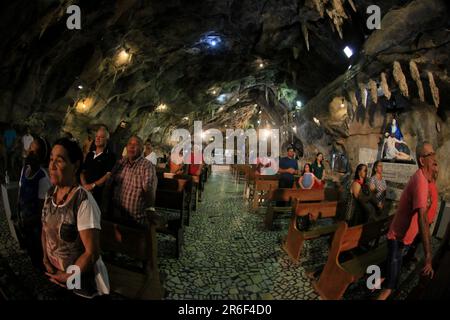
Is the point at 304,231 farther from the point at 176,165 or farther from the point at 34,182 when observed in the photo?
the point at 176,165

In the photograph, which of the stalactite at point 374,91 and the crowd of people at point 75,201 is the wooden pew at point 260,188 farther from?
the crowd of people at point 75,201

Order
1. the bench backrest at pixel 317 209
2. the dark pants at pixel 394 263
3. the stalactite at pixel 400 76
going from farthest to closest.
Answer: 1. the stalactite at pixel 400 76
2. the bench backrest at pixel 317 209
3. the dark pants at pixel 394 263

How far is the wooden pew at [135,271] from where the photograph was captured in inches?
100

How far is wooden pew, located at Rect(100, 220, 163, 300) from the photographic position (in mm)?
2547

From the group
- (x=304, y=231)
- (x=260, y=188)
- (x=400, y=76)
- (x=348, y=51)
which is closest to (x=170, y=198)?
(x=304, y=231)

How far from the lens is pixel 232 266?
4.00 metres

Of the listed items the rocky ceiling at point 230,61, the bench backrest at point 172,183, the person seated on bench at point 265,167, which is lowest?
the bench backrest at point 172,183

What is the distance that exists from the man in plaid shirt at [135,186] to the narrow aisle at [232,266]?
3.78 feet

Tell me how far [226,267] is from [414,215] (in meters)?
2.85

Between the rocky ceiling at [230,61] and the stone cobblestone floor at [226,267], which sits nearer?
the stone cobblestone floor at [226,267]

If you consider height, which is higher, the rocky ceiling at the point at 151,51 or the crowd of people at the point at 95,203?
the rocky ceiling at the point at 151,51

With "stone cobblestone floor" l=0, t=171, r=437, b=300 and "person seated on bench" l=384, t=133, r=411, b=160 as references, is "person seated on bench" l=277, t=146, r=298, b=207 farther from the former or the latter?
"person seated on bench" l=384, t=133, r=411, b=160

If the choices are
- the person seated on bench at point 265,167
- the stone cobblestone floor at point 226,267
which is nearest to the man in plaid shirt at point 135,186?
the stone cobblestone floor at point 226,267

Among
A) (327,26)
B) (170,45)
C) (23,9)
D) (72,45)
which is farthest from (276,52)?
(23,9)
